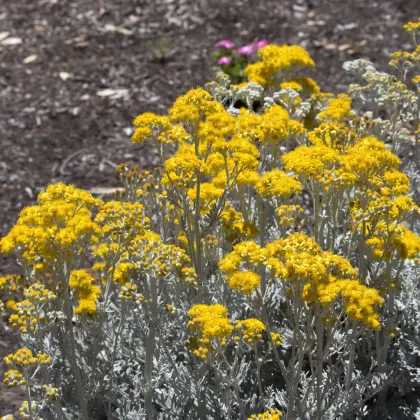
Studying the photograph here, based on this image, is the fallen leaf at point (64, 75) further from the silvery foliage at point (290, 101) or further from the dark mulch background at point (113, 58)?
the silvery foliage at point (290, 101)

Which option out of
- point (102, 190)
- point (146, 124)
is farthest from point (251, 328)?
point (102, 190)

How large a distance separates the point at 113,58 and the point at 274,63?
4853mm

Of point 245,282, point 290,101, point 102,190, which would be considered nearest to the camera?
point 245,282

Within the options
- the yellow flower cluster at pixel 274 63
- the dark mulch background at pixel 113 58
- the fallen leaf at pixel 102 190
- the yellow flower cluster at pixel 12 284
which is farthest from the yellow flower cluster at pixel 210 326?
the dark mulch background at pixel 113 58

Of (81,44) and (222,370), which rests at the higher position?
(222,370)

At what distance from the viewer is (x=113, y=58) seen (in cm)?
989

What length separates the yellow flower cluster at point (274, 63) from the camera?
18.2 feet

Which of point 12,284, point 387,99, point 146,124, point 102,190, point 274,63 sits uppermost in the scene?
point 146,124

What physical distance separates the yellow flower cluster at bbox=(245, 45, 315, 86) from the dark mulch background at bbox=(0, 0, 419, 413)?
8.71 ft

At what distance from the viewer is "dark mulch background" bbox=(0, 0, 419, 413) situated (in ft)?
26.8

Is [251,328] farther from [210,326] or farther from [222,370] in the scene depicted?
[222,370]

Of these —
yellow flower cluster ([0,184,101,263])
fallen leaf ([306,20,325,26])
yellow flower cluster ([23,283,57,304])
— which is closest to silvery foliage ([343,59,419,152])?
yellow flower cluster ([0,184,101,263])

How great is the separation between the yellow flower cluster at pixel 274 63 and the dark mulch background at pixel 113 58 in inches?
104

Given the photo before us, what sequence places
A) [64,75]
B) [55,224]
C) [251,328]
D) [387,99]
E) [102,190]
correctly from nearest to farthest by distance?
[251,328] < [55,224] < [387,99] < [102,190] < [64,75]
